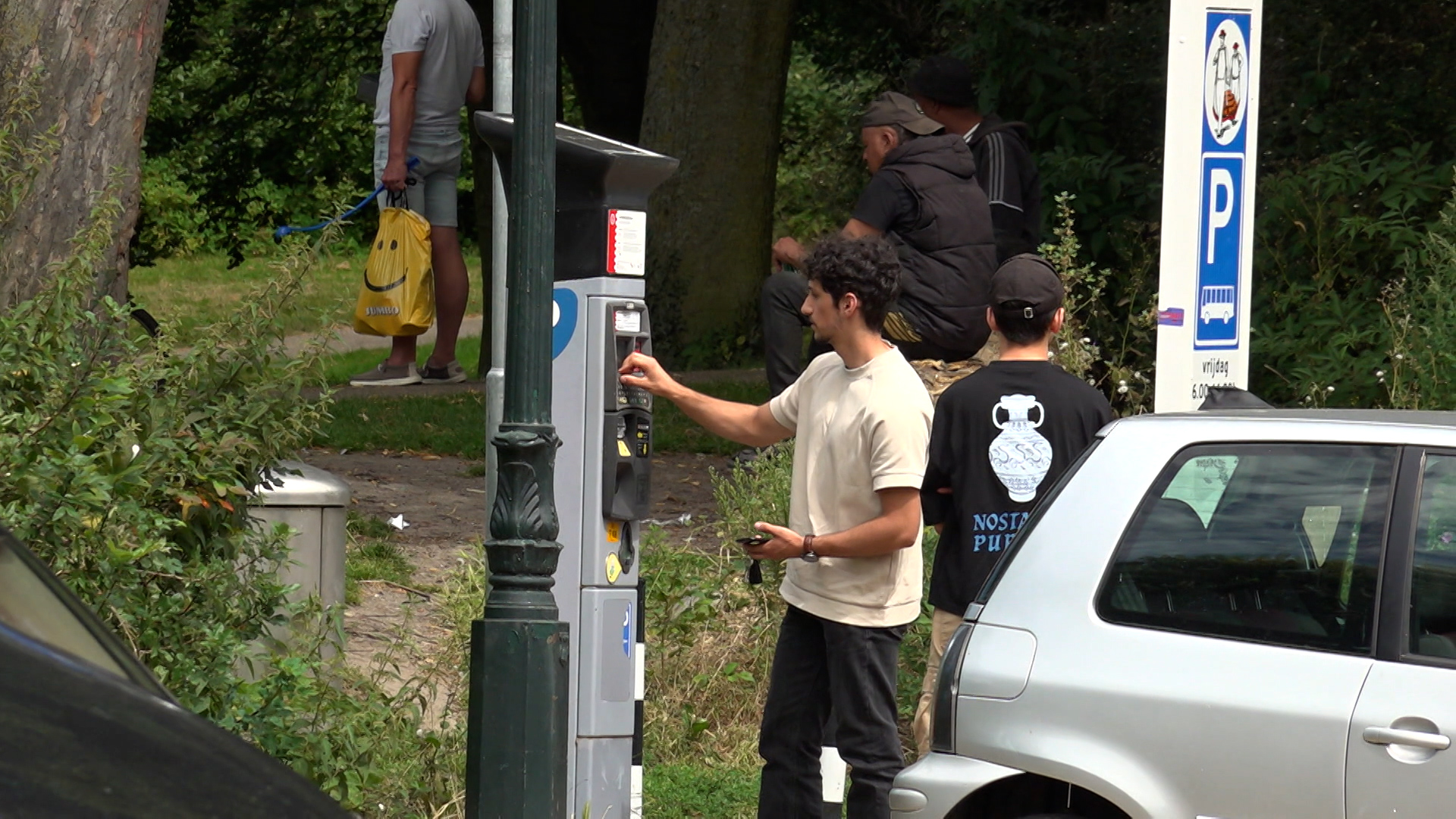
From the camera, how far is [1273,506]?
166 inches

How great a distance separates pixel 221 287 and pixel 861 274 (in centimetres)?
2773

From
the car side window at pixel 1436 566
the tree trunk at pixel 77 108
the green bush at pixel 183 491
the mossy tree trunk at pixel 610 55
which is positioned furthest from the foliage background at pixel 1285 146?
the car side window at pixel 1436 566

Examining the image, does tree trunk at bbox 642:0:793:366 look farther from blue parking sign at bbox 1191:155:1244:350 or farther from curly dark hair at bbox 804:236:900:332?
curly dark hair at bbox 804:236:900:332

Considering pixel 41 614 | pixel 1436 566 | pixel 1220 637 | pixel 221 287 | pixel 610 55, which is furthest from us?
pixel 221 287

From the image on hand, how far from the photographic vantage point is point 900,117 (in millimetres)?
7492

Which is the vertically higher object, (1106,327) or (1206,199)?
(1206,199)

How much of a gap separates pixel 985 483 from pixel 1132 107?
23.6 feet

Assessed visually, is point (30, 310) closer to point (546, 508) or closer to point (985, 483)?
point (546, 508)

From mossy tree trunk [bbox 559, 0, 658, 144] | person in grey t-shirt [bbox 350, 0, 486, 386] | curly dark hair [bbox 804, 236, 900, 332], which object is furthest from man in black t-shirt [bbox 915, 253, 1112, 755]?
mossy tree trunk [bbox 559, 0, 658, 144]

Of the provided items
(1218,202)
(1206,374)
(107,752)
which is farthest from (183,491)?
(1218,202)

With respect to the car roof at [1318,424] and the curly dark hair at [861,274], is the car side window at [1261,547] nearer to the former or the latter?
the car roof at [1318,424]

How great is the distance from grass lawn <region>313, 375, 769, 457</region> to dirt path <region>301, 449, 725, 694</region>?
3.8 inches

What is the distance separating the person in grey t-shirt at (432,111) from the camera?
10789 millimetres

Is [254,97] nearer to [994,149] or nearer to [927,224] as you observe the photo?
[994,149]
